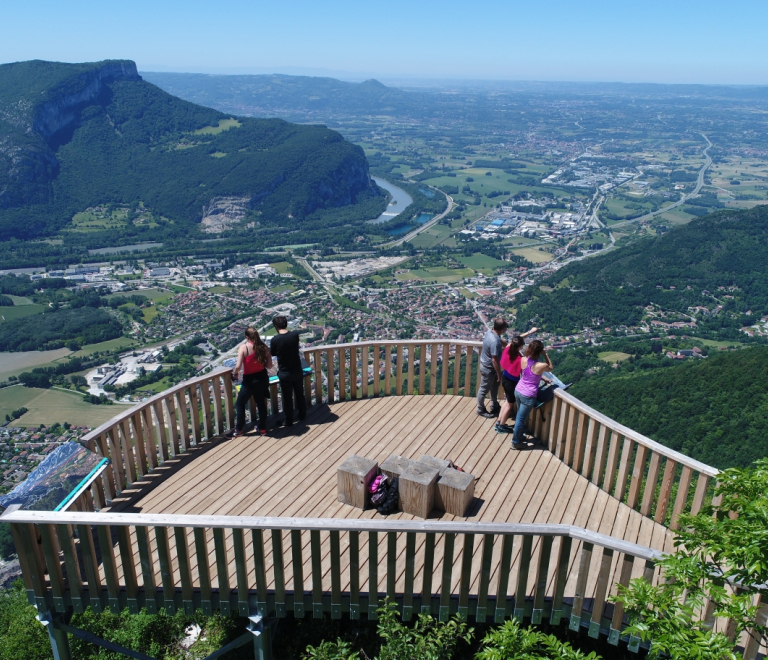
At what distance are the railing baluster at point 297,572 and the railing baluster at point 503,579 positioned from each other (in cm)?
151

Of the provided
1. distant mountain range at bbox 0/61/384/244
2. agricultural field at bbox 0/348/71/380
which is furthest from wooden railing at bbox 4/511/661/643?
distant mountain range at bbox 0/61/384/244

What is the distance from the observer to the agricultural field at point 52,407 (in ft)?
150

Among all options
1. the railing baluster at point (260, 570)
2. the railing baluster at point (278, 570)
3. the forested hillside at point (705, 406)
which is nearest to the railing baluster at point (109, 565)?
the railing baluster at point (260, 570)

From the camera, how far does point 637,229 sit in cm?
10656

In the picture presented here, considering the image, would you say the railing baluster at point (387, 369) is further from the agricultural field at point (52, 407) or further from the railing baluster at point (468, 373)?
the agricultural field at point (52, 407)

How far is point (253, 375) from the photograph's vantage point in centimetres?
689

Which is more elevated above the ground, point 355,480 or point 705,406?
point 355,480

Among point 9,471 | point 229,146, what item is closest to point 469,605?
point 9,471

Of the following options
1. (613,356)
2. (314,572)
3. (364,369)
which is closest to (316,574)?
(314,572)

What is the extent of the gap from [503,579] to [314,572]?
1.44 m

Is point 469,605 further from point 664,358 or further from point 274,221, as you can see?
point 274,221

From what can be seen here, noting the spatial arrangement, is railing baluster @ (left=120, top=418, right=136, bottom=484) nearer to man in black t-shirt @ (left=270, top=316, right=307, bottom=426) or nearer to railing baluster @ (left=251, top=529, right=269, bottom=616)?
man in black t-shirt @ (left=270, top=316, right=307, bottom=426)

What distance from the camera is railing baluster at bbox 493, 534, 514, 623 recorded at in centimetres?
438

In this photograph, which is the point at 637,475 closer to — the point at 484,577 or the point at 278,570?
the point at 484,577
